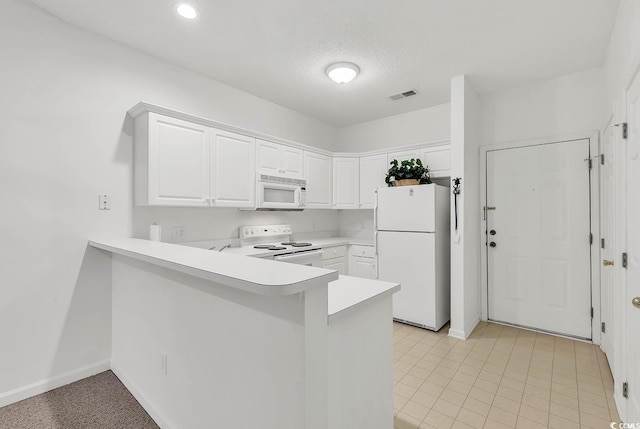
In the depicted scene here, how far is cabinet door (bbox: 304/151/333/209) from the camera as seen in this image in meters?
4.07

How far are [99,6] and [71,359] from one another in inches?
104

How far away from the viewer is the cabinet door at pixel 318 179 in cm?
407

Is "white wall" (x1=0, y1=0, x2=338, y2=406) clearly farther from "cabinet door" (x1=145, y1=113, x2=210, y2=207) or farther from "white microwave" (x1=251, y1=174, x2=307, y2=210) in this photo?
"white microwave" (x1=251, y1=174, x2=307, y2=210)

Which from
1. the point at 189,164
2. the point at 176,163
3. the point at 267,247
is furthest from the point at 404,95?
the point at 176,163

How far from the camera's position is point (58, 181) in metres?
2.26

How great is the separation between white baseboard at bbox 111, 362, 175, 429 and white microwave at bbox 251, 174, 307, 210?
6.13 feet

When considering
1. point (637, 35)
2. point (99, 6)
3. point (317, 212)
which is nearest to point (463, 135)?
point (637, 35)

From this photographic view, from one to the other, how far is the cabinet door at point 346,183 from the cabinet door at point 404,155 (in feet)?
1.70

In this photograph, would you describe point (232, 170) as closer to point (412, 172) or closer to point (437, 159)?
point (412, 172)

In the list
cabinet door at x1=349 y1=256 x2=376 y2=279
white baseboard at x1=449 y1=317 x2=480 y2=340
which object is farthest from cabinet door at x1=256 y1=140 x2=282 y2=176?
white baseboard at x1=449 y1=317 x2=480 y2=340

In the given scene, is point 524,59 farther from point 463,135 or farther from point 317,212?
point 317,212

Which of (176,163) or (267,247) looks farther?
(267,247)

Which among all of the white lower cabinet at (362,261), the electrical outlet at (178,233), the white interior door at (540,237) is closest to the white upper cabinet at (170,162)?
the electrical outlet at (178,233)

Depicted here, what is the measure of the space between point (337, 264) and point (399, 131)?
2.15 meters
